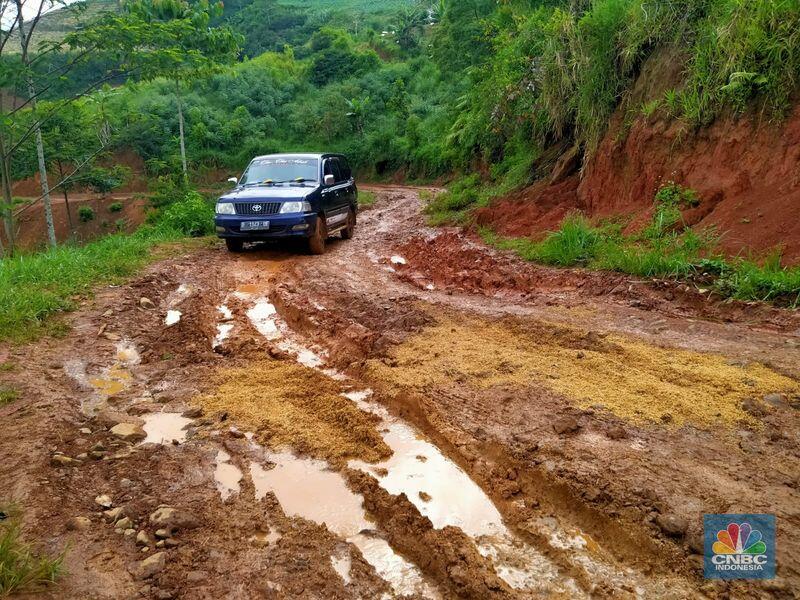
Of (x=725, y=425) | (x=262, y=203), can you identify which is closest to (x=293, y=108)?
(x=262, y=203)

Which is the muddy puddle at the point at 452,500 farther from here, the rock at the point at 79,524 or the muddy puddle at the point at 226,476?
the rock at the point at 79,524

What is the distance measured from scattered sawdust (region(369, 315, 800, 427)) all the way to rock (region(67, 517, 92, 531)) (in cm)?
226

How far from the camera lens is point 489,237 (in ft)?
33.2

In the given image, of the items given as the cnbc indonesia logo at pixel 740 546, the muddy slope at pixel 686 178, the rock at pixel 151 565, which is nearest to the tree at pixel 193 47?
the muddy slope at pixel 686 178

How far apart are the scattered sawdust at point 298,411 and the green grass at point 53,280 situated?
277cm

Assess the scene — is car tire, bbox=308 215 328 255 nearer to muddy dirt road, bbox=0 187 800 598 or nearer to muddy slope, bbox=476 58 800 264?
muddy slope, bbox=476 58 800 264

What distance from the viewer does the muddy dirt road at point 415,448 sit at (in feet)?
8.43

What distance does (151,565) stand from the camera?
8.43 ft

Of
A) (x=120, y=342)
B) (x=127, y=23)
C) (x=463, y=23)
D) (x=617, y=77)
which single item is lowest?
(x=120, y=342)

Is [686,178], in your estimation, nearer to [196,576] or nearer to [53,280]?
[196,576]

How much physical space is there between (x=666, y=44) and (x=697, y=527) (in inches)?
343

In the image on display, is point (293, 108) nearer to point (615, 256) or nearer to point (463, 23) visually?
point (463, 23)

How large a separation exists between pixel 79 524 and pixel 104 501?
24 cm

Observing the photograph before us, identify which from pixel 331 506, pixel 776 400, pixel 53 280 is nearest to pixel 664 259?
pixel 776 400
